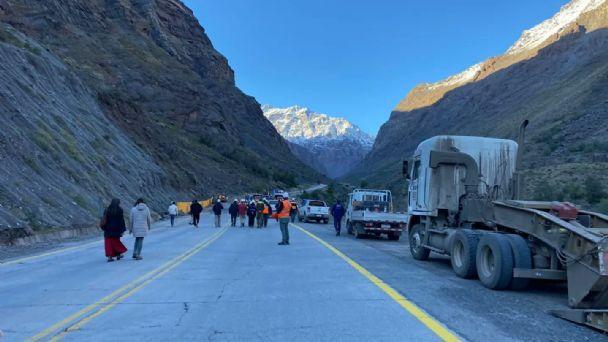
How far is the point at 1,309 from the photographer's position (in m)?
8.27

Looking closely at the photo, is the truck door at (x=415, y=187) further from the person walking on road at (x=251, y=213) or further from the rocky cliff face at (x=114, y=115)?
the person walking on road at (x=251, y=213)

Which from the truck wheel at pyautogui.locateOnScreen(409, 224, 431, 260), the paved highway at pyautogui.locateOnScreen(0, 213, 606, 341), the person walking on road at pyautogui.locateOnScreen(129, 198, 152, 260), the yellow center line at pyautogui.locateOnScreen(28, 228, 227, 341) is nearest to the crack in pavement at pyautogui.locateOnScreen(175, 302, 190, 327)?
the paved highway at pyautogui.locateOnScreen(0, 213, 606, 341)

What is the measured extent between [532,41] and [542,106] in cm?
5993

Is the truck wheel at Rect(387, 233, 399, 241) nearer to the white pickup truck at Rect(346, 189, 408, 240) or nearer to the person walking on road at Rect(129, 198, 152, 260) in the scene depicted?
the white pickup truck at Rect(346, 189, 408, 240)

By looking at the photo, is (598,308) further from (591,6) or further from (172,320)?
(591,6)

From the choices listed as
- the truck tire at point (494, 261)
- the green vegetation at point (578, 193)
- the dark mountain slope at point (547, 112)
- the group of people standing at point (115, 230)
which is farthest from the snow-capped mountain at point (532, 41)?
the truck tire at point (494, 261)

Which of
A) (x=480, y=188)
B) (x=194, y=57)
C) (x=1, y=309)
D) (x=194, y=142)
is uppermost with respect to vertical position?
(x=194, y=57)

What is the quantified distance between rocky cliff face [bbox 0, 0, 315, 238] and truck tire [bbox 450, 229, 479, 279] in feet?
47.6

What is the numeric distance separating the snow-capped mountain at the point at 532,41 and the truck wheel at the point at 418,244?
102004mm

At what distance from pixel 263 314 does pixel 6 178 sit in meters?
19.5

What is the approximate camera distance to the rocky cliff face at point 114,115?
93.1 feet

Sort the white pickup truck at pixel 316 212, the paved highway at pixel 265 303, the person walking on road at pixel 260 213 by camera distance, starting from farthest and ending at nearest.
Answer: the white pickup truck at pixel 316 212 → the person walking on road at pixel 260 213 → the paved highway at pixel 265 303

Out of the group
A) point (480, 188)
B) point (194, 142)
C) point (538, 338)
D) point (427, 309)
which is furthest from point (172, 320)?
point (194, 142)

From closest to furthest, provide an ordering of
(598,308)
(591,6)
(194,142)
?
(598,308) < (194,142) < (591,6)
